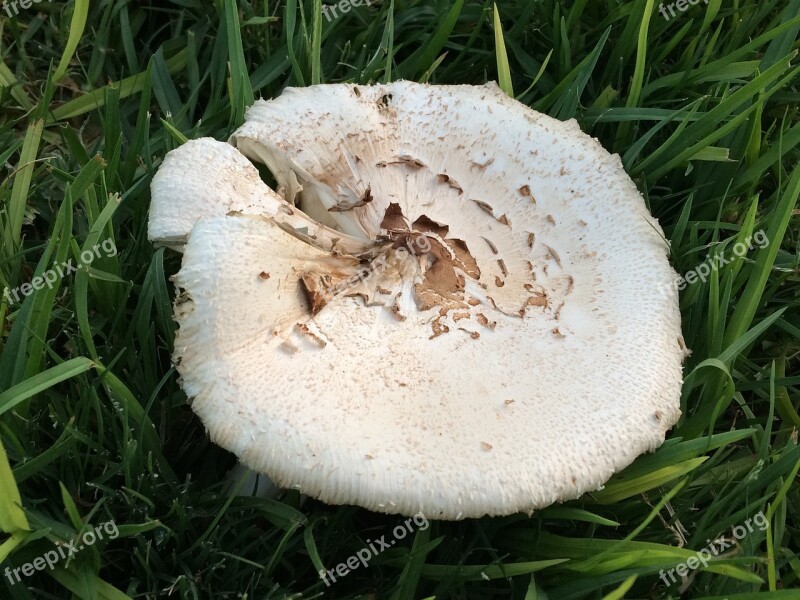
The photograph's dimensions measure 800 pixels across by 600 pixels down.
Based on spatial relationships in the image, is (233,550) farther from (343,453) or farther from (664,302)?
(664,302)

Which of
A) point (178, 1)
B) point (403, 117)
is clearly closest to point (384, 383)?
point (403, 117)
